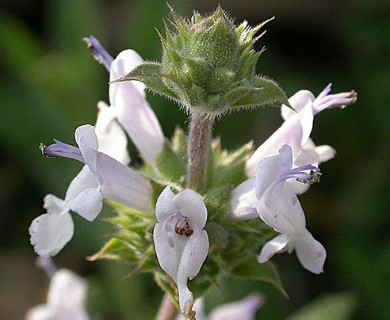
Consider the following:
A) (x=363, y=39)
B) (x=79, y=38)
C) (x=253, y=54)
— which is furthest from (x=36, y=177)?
(x=253, y=54)

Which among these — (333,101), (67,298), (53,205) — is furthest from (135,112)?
(67,298)

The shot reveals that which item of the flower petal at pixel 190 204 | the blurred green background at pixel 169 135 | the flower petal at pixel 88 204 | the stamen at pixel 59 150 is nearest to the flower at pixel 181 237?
the flower petal at pixel 190 204

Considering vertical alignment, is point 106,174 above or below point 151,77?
below

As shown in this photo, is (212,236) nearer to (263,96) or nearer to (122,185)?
(122,185)

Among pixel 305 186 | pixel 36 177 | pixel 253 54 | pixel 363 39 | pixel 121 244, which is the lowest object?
pixel 363 39

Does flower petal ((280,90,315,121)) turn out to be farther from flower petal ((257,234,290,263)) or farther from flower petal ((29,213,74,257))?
flower petal ((29,213,74,257))

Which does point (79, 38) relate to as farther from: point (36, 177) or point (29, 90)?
point (36, 177)
